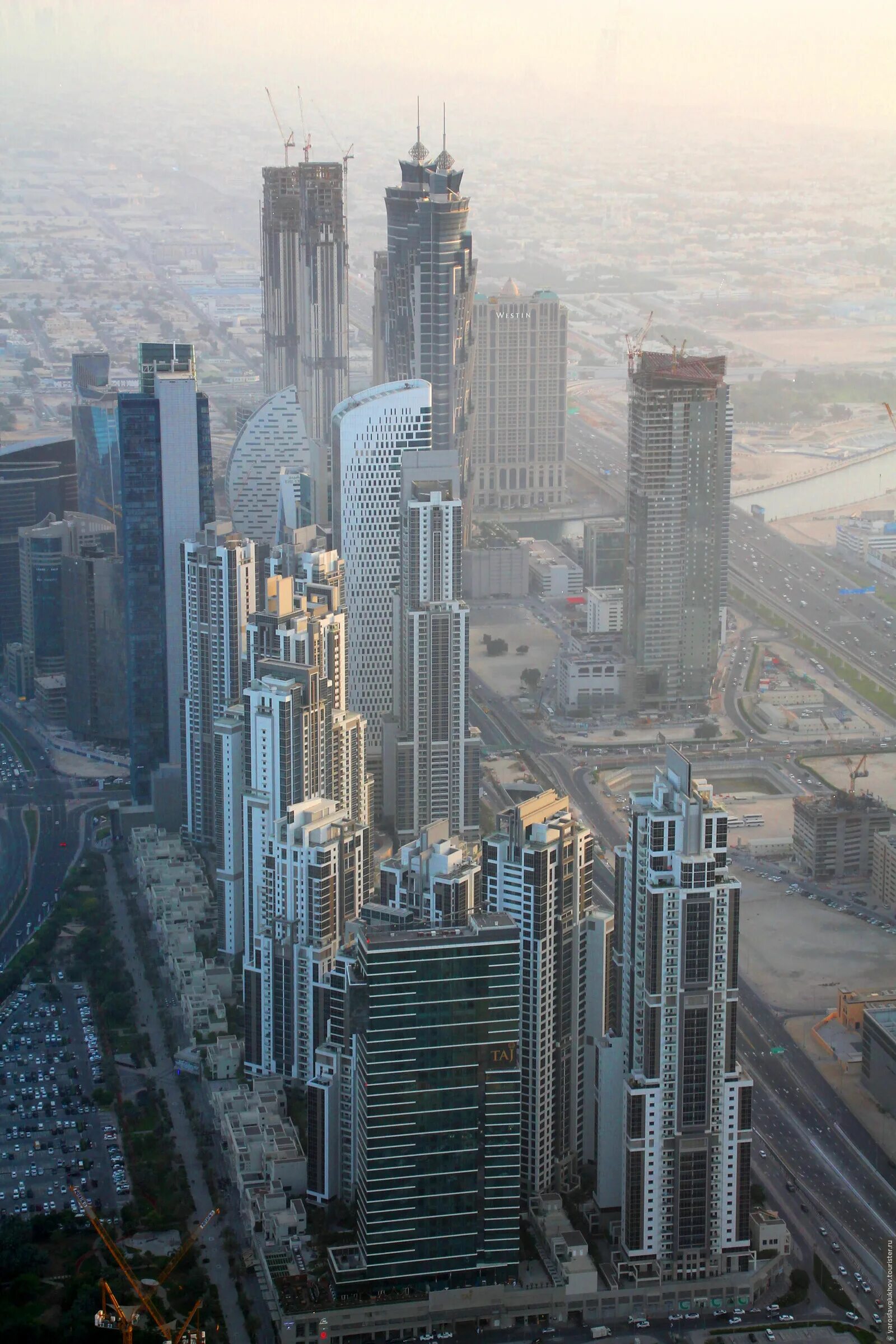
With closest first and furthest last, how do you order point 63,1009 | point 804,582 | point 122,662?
point 63,1009 < point 122,662 < point 804,582

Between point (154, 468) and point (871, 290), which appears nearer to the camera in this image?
point (154, 468)

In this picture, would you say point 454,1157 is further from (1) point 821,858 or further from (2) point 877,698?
(2) point 877,698

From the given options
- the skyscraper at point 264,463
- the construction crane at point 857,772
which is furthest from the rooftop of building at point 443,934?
the skyscraper at point 264,463

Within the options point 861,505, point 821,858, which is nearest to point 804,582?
point 861,505

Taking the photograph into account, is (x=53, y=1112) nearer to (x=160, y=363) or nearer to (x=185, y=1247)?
(x=185, y=1247)

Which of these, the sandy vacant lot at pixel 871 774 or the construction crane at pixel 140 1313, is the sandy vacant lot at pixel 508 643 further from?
the construction crane at pixel 140 1313
